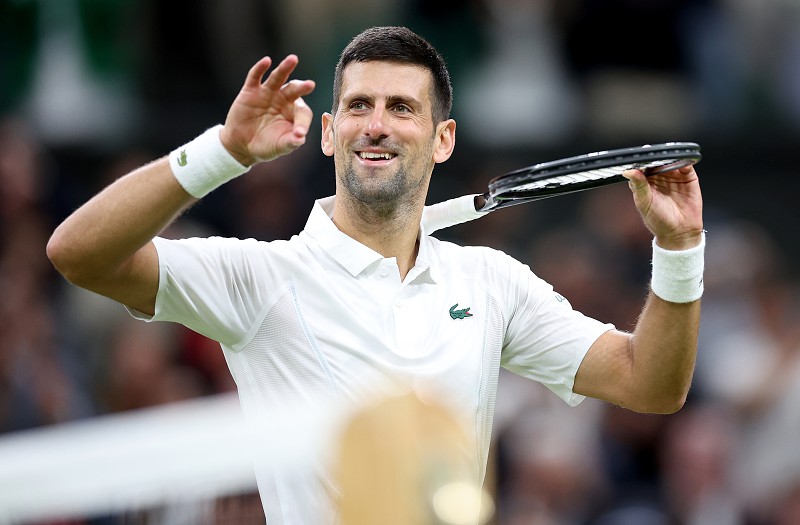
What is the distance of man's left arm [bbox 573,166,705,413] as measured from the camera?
449 cm

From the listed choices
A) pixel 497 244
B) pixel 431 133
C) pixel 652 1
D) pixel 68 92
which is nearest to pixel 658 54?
pixel 652 1

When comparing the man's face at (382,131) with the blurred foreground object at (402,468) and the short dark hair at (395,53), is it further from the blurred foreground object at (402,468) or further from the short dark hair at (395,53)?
the blurred foreground object at (402,468)

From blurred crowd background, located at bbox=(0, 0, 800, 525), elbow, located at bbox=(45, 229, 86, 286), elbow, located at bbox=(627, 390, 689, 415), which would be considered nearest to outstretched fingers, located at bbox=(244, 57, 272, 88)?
elbow, located at bbox=(45, 229, 86, 286)

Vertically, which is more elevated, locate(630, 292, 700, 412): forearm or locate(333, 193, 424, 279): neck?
locate(333, 193, 424, 279): neck

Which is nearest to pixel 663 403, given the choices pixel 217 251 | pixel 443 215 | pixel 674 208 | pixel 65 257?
pixel 674 208

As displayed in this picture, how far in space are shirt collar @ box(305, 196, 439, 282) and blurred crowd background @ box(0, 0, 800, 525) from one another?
116 inches

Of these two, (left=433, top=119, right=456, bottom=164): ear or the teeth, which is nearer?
the teeth

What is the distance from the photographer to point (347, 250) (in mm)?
4488

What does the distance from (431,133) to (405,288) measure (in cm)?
55

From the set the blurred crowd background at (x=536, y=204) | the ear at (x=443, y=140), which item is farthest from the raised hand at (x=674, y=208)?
the blurred crowd background at (x=536, y=204)

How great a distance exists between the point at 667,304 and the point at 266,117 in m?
1.48

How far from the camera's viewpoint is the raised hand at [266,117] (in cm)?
394

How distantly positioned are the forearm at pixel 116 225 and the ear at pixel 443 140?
1.12 m

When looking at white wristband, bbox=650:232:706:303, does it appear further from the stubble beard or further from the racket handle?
the stubble beard
